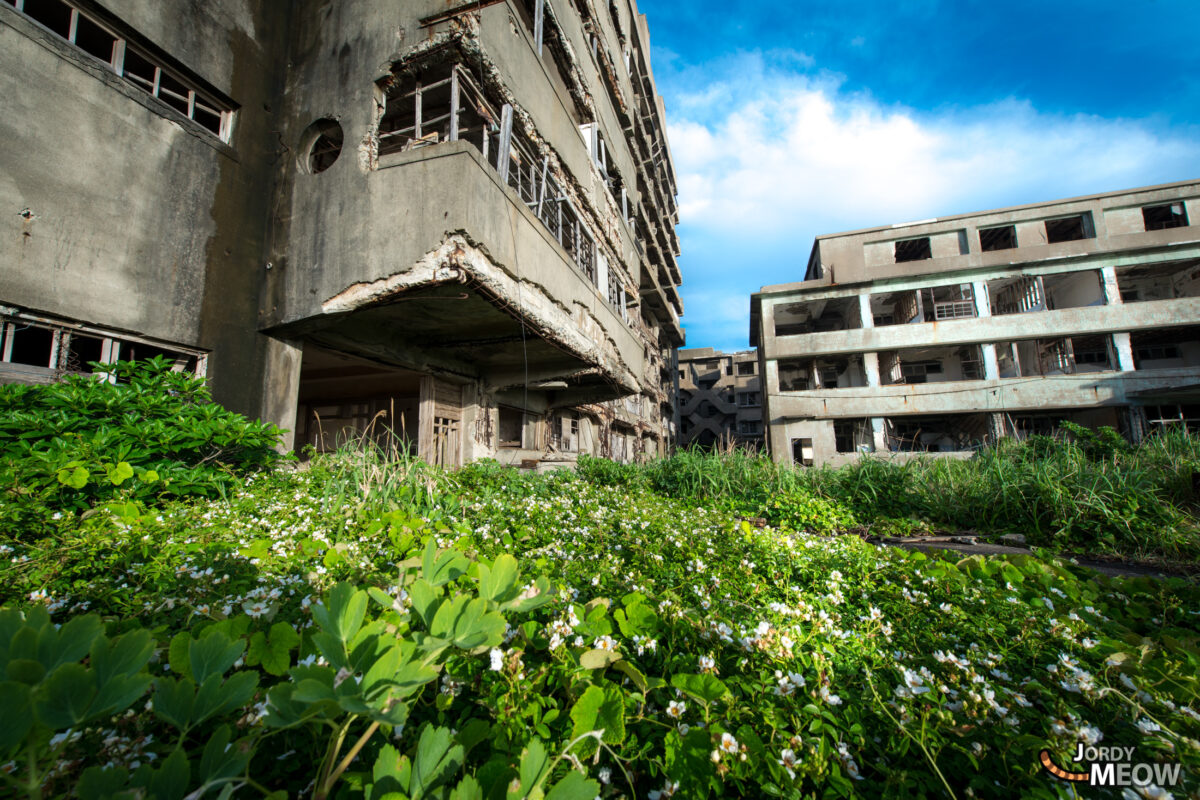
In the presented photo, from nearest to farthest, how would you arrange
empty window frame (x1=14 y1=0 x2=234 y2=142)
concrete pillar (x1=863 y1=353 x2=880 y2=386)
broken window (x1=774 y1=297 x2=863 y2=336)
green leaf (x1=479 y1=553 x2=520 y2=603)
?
green leaf (x1=479 y1=553 x2=520 y2=603), empty window frame (x1=14 y1=0 x2=234 y2=142), concrete pillar (x1=863 y1=353 x2=880 y2=386), broken window (x1=774 y1=297 x2=863 y2=336)

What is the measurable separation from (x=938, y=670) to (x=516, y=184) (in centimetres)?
754

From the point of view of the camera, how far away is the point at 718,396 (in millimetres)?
39000

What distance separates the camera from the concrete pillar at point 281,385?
568 centimetres

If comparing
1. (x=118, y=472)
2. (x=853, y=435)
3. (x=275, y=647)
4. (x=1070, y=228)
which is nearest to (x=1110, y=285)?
(x=1070, y=228)

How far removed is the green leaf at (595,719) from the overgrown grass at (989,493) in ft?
15.6

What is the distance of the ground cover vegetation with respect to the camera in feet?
2.43

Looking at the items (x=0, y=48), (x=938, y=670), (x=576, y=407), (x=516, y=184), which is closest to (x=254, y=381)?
(x=0, y=48)

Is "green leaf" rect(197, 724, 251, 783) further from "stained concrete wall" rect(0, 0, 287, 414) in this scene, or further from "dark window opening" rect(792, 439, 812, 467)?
"dark window opening" rect(792, 439, 812, 467)

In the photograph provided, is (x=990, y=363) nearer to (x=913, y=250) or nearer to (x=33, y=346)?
(x=913, y=250)

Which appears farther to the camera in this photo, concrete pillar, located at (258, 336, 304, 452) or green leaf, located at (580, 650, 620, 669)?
concrete pillar, located at (258, 336, 304, 452)

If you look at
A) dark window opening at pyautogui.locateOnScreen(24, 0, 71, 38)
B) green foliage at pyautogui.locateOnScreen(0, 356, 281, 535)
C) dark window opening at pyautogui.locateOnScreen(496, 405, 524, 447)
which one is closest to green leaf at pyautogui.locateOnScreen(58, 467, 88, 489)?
green foliage at pyautogui.locateOnScreen(0, 356, 281, 535)

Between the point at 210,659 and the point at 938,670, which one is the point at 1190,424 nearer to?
the point at 938,670

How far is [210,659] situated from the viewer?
0.79m

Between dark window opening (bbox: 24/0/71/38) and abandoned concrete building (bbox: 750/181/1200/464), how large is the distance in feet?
68.9
